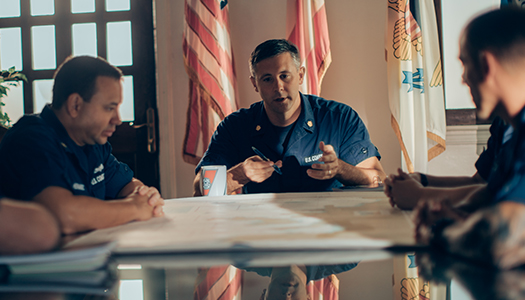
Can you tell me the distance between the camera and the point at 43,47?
112 inches

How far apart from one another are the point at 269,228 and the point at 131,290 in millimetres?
301

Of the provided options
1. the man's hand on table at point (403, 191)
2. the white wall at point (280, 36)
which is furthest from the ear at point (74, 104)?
the white wall at point (280, 36)

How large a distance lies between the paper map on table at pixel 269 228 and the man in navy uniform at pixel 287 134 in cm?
55

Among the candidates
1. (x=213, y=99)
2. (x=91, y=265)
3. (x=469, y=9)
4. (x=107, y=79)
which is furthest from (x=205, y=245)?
(x=469, y=9)

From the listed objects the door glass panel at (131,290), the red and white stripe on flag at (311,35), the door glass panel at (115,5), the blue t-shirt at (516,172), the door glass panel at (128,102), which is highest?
the door glass panel at (115,5)

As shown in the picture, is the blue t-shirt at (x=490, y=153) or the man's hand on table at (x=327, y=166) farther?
the man's hand on table at (x=327, y=166)

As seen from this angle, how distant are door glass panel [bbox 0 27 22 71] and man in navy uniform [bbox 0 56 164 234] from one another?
8.38 ft

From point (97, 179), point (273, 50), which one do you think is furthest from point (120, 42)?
point (97, 179)

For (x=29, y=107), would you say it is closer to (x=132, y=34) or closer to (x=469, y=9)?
(x=132, y=34)

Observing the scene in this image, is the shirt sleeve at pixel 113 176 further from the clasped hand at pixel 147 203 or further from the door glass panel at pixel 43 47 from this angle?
the door glass panel at pixel 43 47

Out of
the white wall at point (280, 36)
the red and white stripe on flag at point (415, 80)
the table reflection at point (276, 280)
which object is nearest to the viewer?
the table reflection at point (276, 280)

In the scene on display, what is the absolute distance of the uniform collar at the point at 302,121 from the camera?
1.62 meters

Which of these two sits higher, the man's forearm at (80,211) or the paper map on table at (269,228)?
the man's forearm at (80,211)

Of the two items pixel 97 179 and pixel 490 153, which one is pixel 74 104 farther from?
pixel 490 153
